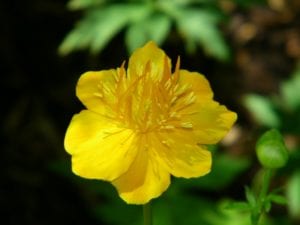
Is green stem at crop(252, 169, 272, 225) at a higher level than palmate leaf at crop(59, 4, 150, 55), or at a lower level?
higher

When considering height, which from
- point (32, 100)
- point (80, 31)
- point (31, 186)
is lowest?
point (31, 186)

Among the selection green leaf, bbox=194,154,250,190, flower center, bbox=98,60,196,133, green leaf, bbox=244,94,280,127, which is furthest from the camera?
green leaf, bbox=244,94,280,127

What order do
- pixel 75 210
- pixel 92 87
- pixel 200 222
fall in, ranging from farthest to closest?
pixel 75 210 → pixel 200 222 → pixel 92 87

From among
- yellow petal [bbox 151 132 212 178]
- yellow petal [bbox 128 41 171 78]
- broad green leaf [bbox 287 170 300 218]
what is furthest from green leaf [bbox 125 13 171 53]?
yellow petal [bbox 151 132 212 178]

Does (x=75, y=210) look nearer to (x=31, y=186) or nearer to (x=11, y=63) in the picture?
(x=31, y=186)

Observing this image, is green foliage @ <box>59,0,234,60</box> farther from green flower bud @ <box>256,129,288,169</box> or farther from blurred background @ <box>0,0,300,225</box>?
green flower bud @ <box>256,129,288,169</box>

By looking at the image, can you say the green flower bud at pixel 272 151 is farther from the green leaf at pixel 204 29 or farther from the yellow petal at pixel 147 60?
the green leaf at pixel 204 29

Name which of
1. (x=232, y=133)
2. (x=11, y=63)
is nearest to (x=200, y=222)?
(x=232, y=133)

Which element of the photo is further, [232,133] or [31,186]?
[232,133]

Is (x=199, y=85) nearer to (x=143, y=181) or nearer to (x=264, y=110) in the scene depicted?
(x=143, y=181)
